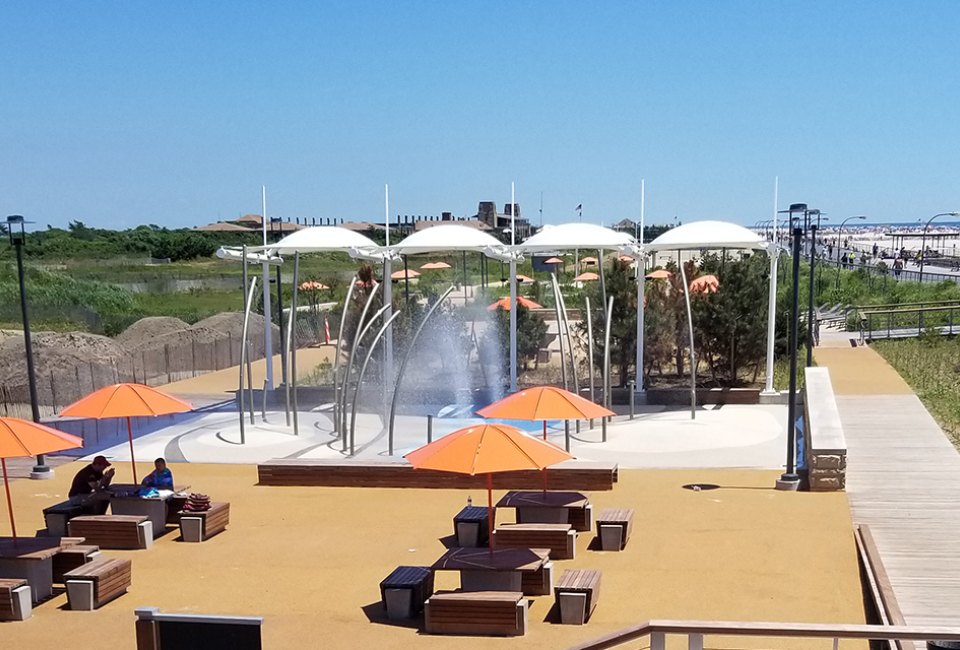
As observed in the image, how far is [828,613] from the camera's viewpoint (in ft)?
25.1

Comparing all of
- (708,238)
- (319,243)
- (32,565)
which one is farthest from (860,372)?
(32,565)

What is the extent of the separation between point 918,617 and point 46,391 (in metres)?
18.2

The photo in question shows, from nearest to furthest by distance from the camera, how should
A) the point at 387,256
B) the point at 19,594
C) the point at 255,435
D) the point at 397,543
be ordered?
the point at 19,594 < the point at 397,543 < the point at 255,435 < the point at 387,256

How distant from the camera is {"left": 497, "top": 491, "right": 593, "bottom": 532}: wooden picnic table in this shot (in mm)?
10211

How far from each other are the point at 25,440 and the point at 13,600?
1615 mm

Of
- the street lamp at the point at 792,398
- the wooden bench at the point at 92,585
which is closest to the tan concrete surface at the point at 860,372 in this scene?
the street lamp at the point at 792,398

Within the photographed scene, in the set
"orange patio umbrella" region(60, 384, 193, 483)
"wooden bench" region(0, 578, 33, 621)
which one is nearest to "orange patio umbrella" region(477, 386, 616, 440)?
"orange patio umbrella" region(60, 384, 193, 483)

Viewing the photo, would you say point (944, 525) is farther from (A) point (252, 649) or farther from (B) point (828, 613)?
(A) point (252, 649)

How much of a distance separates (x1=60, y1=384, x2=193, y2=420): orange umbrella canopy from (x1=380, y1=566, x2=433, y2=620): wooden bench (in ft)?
15.7

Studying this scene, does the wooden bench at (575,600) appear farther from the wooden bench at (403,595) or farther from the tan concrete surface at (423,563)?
the wooden bench at (403,595)

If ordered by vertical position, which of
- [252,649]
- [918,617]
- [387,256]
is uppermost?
[387,256]

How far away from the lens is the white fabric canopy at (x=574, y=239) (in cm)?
1769

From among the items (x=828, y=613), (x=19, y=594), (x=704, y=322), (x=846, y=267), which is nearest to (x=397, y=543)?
(x=19, y=594)

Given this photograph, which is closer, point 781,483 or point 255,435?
point 781,483
